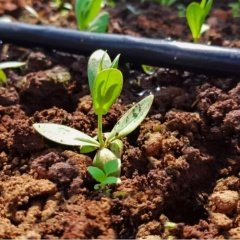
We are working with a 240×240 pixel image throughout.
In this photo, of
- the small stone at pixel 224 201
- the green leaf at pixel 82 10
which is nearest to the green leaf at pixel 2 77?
the green leaf at pixel 82 10

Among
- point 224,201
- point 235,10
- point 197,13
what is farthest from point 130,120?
point 235,10

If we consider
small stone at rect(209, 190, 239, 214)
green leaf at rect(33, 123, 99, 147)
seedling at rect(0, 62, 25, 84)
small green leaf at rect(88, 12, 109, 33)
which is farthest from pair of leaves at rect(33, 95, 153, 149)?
small green leaf at rect(88, 12, 109, 33)

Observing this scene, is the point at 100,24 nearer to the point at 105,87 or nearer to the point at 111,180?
the point at 105,87

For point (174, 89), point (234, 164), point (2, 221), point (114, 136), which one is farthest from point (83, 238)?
point (174, 89)

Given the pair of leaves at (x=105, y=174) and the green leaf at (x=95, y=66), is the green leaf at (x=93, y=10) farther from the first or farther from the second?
the pair of leaves at (x=105, y=174)

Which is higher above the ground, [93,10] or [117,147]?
[93,10]

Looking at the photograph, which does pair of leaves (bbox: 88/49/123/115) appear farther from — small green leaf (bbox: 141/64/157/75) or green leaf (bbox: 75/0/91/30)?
green leaf (bbox: 75/0/91/30)

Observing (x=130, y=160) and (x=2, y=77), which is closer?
(x=130, y=160)

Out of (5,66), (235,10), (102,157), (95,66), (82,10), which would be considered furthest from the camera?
(235,10)
